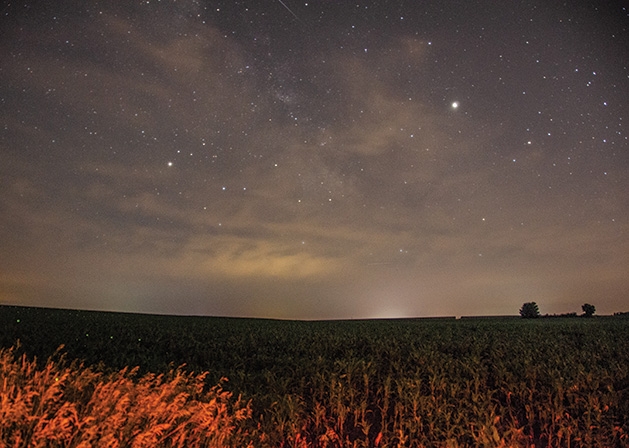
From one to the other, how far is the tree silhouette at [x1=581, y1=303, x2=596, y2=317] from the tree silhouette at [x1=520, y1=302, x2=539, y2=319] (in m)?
7.02

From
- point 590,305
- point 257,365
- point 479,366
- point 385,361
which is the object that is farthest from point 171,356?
point 590,305

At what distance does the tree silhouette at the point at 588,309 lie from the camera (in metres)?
57.6

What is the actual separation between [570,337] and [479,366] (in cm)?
1270

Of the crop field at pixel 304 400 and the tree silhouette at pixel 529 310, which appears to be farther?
the tree silhouette at pixel 529 310

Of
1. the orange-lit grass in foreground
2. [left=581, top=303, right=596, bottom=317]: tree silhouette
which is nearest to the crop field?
the orange-lit grass in foreground

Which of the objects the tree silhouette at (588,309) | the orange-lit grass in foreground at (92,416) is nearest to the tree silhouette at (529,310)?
the tree silhouette at (588,309)

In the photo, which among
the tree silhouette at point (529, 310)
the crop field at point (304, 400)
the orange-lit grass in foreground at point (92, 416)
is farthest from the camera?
the tree silhouette at point (529, 310)

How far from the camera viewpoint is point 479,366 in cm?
1095

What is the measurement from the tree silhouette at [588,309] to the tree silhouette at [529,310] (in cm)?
702

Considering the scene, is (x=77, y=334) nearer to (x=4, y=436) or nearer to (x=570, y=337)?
(x=4, y=436)

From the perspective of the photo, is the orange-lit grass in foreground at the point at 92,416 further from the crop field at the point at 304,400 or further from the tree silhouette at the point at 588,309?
the tree silhouette at the point at 588,309

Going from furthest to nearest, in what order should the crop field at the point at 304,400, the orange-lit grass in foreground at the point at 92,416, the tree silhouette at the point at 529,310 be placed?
the tree silhouette at the point at 529,310, the crop field at the point at 304,400, the orange-lit grass in foreground at the point at 92,416

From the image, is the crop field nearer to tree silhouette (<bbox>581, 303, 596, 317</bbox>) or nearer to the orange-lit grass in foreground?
the orange-lit grass in foreground

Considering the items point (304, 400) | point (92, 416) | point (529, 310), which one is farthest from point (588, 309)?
point (92, 416)
